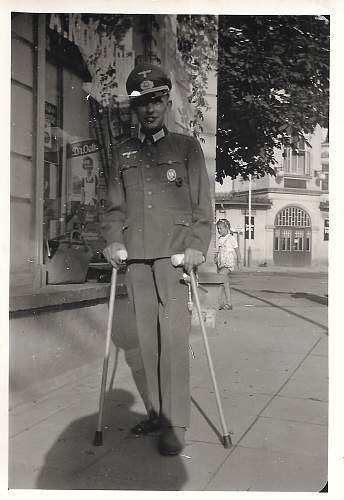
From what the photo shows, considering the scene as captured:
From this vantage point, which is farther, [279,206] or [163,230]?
[279,206]

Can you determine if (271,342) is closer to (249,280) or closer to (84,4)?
(84,4)

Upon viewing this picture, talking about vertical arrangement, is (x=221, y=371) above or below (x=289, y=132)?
below

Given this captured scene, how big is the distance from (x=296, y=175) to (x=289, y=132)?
20.7 ft

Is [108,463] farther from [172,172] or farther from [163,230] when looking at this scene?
[172,172]

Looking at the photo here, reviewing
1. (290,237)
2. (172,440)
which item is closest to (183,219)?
(172,440)

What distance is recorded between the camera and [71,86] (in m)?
4.74

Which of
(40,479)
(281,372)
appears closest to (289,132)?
(281,372)

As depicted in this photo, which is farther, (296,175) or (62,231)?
(296,175)

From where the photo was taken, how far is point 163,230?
9.18 feet

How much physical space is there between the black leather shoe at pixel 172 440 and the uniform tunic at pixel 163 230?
4cm

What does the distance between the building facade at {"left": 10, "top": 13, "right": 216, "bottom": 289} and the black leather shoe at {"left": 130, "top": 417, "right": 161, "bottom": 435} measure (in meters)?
1.35

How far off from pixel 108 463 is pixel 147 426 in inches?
17.4

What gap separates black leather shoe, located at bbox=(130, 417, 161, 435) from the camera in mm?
2979

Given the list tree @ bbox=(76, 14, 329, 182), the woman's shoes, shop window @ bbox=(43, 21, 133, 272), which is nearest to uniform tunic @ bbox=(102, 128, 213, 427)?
the woman's shoes
